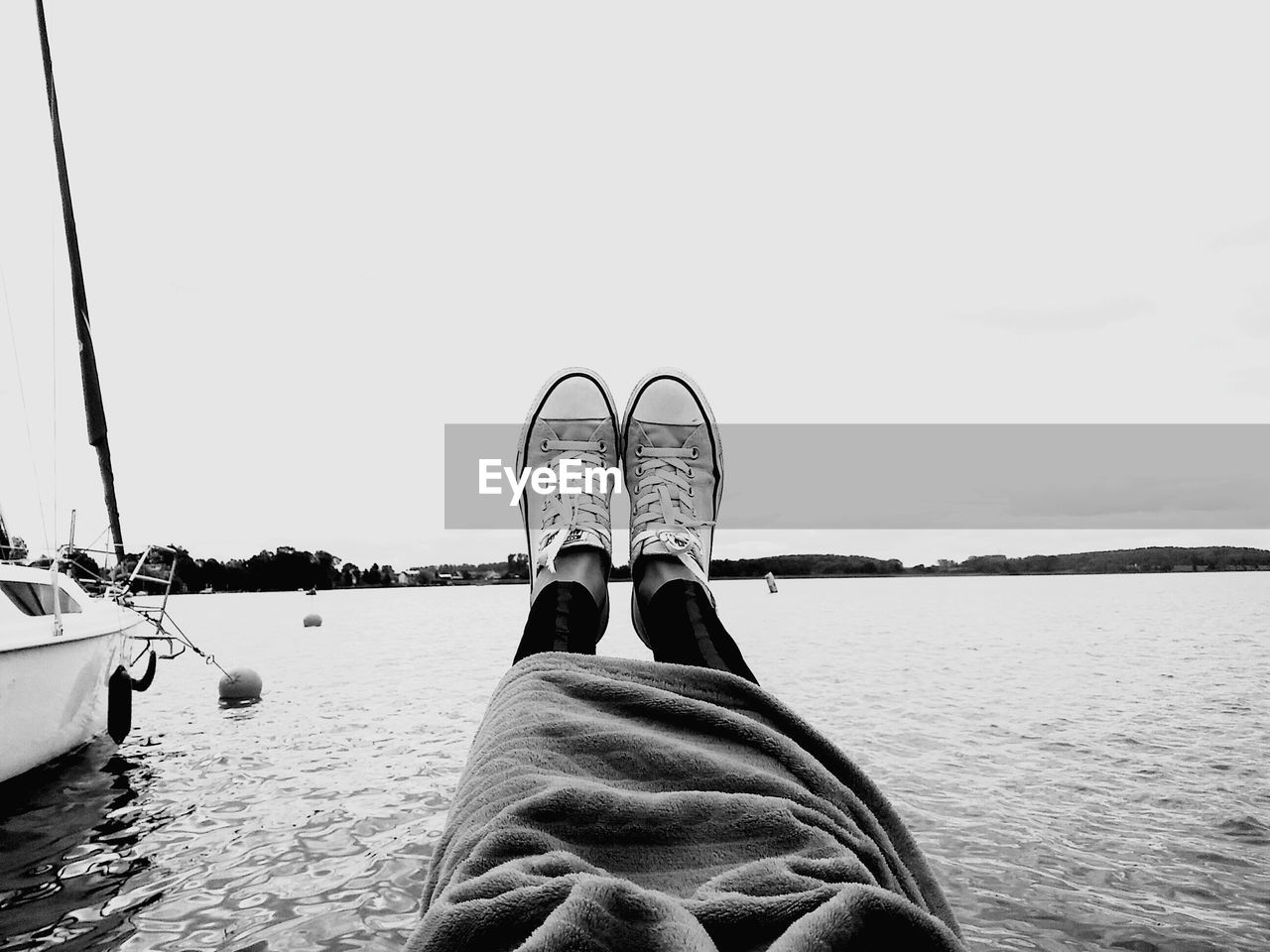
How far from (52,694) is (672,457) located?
18.6ft

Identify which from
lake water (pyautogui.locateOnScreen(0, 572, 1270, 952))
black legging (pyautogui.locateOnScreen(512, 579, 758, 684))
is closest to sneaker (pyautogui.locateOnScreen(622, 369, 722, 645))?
black legging (pyautogui.locateOnScreen(512, 579, 758, 684))

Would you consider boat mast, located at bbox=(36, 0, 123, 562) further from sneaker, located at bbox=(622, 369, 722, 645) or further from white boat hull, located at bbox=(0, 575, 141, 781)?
sneaker, located at bbox=(622, 369, 722, 645)

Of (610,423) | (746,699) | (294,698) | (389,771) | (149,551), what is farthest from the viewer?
(294,698)

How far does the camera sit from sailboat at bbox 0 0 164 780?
5723 mm

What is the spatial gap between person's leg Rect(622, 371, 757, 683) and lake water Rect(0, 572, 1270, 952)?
1.90 metres

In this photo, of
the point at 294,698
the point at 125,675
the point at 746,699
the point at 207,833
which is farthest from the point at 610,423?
the point at 294,698

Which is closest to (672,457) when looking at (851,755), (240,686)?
(851,755)

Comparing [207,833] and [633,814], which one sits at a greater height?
[633,814]

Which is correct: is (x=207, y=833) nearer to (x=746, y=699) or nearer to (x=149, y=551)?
(x=746, y=699)

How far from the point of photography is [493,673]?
1394cm

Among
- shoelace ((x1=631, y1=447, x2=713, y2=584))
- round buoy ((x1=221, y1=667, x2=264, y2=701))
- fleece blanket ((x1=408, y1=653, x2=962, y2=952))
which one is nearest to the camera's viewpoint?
fleece blanket ((x1=408, y1=653, x2=962, y2=952))

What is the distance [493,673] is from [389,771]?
7.61 metres

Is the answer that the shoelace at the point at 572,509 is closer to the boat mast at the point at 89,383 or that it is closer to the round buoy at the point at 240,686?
the boat mast at the point at 89,383

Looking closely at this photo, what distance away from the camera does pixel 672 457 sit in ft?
11.4
